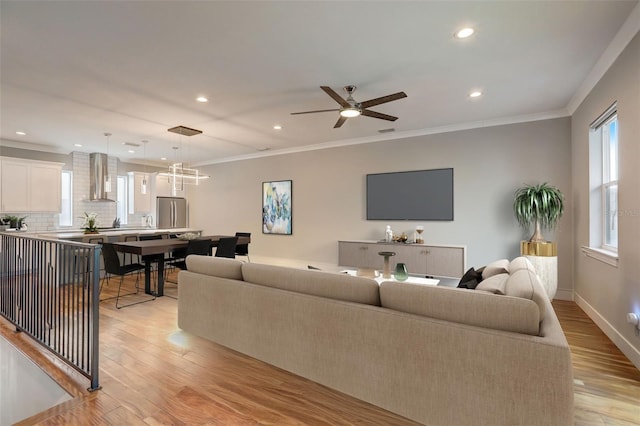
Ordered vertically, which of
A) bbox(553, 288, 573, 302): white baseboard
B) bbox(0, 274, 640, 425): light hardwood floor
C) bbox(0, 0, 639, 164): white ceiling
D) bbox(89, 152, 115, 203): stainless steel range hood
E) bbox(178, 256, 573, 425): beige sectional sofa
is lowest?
bbox(0, 274, 640, 425): light hardwood floor

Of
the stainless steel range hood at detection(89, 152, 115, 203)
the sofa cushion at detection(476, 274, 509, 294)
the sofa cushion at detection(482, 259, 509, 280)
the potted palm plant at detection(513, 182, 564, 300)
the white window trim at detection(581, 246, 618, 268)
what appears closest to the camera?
the sofa cushion at detection(476, 274, 509, 294)

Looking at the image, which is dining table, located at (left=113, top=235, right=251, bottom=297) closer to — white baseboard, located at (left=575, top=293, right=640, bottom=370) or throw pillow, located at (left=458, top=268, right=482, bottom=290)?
throw pillow, located at (left=458, top=268, right=482, bottom=290)

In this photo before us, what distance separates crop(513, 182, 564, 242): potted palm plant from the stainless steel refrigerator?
8097 mm

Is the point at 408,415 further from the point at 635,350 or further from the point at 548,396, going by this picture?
the point at 635,350

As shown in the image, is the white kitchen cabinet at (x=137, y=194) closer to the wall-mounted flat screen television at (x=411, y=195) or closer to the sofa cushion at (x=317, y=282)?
the wall-mounted flat screen television at (x=411, y=195)

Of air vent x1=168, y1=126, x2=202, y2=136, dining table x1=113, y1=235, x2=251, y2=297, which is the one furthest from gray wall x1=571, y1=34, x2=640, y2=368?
air vent x1=168, y1=126, x2=202, y2=136

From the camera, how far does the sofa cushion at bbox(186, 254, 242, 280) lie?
9.07 feet

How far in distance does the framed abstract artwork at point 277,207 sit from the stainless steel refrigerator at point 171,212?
2.92 m

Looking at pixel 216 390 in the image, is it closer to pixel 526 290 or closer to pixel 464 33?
pixel 526 290

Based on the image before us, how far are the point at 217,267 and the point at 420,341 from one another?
1.87 meters

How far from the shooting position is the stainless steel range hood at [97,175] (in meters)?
7.40

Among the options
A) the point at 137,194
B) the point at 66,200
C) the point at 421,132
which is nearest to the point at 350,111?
the point at 421,132

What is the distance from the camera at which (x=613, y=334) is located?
118 inches

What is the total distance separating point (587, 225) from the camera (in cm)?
380
